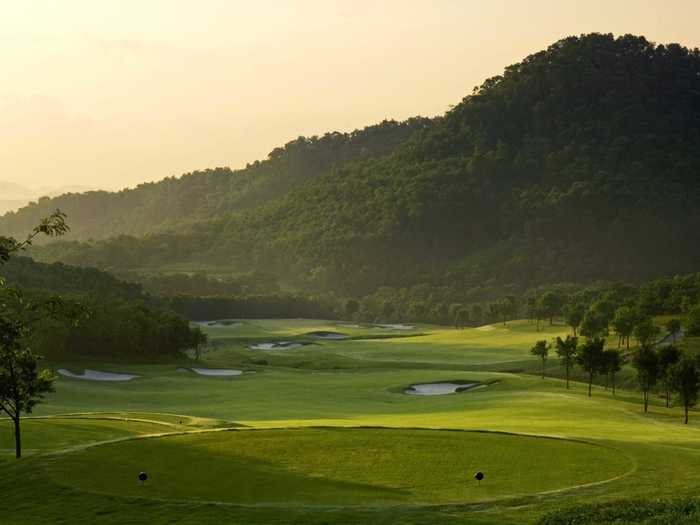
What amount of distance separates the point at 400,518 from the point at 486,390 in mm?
51971

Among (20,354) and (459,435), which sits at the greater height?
(20,354)

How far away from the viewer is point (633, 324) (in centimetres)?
9619

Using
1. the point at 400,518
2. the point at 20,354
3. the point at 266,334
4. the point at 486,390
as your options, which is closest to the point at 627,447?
the point at 400,518

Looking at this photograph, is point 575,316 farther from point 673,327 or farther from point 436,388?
point 436,388

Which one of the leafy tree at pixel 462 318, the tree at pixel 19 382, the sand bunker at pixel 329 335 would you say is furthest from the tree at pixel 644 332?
the leafy tree at pixel 462 318

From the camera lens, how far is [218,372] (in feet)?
294

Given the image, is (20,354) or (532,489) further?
(20,354)

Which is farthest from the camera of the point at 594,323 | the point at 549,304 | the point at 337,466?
the point at 549,304

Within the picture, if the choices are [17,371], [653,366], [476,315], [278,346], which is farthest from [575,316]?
[17,371]

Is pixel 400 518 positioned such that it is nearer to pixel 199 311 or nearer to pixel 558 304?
pixel 558 304

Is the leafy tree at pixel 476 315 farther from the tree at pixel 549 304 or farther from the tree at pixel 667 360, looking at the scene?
the tree at pixel 667 360

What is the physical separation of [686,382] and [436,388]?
24145 mm

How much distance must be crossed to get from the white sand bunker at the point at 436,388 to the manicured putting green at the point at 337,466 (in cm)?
4066

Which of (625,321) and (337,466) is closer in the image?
(337,466)
